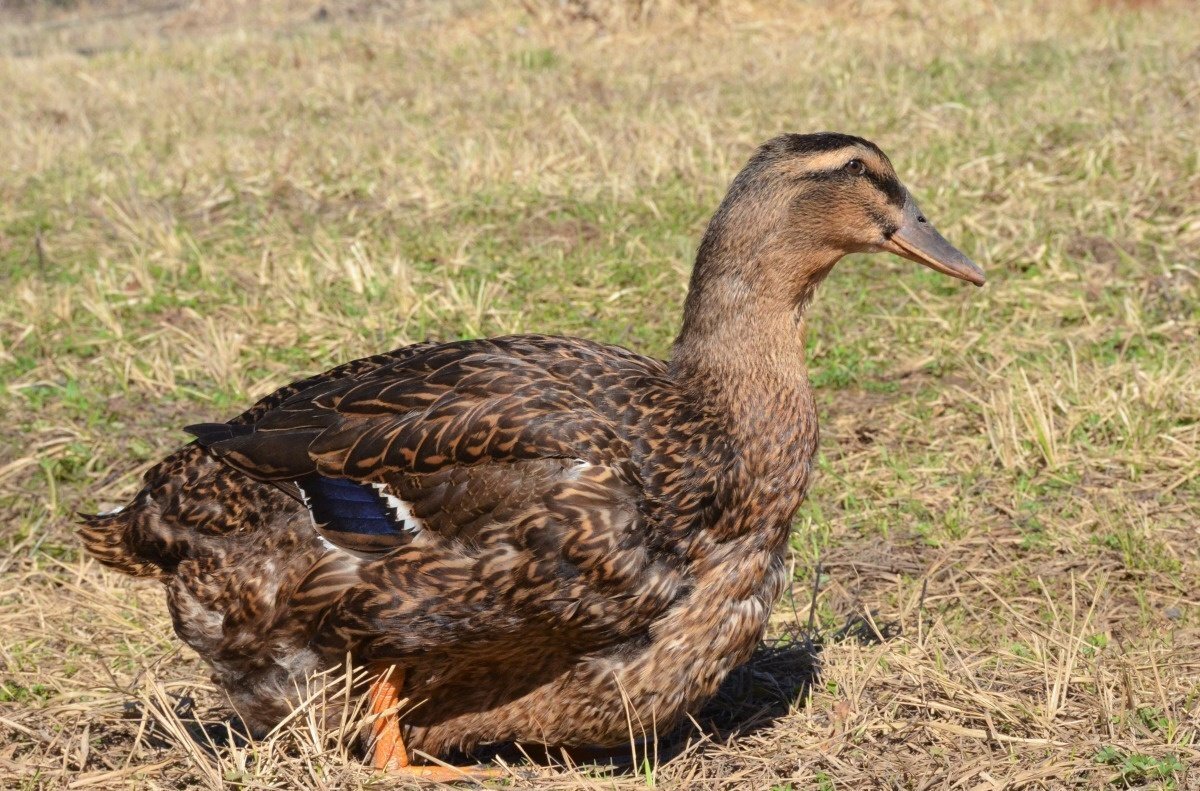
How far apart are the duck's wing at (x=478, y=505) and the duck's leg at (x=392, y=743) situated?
6.7 inches

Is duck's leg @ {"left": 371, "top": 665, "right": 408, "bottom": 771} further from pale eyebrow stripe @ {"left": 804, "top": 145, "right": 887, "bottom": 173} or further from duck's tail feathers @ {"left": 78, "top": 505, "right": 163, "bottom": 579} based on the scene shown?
pale eyebrow stripe @ {"left": 804, "top": 145, "right": 887, "bottom": 173}

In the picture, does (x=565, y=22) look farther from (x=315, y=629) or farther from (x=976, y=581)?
(x=315, y=629)

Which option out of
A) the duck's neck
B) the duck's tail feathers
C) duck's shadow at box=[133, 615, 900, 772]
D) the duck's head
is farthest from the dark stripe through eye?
the duck's tail feathers

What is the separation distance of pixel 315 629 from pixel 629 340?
2966 mm

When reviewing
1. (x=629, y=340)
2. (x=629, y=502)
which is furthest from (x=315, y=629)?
(x=629, y=340)

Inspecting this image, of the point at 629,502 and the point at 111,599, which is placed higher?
the point at 629,502

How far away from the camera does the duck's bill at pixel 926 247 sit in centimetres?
371

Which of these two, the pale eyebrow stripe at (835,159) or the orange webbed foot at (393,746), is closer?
the orange webbed foot at (393,746)

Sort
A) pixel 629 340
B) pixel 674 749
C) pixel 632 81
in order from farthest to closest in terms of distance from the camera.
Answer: pixel 632 81, pixel 629 340, pixel 674 749

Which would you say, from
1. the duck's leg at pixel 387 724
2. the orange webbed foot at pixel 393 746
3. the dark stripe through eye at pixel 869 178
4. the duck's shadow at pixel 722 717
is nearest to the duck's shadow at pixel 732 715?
the duck's shadow at pixel 722 717

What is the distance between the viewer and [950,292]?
6.40 m

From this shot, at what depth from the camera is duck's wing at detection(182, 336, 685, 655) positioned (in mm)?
3262

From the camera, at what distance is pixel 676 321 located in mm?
6320

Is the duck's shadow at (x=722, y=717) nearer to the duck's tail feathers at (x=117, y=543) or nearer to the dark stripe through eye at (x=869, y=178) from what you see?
the duck's tail feathers at (x=117, y=543)
